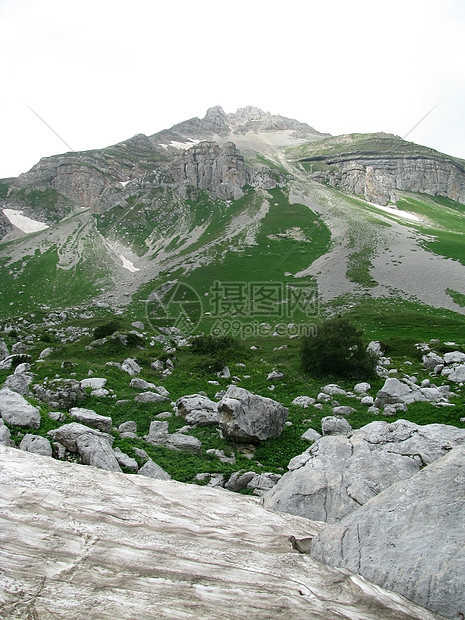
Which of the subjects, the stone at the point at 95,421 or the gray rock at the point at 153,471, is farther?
the stone at the point at 95,421

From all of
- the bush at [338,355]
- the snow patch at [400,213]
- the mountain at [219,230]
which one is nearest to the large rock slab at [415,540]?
the bush at [338,355]

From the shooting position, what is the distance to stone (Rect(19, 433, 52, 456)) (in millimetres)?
9898

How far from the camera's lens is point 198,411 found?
650 inches

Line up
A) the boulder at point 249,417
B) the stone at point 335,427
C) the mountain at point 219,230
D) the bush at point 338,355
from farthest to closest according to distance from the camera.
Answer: the mountain at point 219,230 < the bush at point 338,355 < the stone at point 335,427 < the boulder at point 249,417

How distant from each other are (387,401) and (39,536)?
1702cm

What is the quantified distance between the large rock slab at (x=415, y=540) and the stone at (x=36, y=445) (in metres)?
7.45

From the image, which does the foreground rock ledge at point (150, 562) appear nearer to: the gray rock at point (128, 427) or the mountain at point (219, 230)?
the gray rock at point (128, 427)

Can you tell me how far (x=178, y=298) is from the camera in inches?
2817

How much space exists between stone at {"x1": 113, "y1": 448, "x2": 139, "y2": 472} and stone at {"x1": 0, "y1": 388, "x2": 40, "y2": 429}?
2.85 metres

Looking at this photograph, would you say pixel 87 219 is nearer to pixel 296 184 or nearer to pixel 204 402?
pixel 296 184

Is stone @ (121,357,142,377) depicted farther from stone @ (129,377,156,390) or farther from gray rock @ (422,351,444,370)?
gray rock @ (422,351,444,370)

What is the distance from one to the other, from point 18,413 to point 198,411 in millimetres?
7147

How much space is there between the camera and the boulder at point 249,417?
1416 centimetres

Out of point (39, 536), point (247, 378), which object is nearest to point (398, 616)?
point (39, 536)
